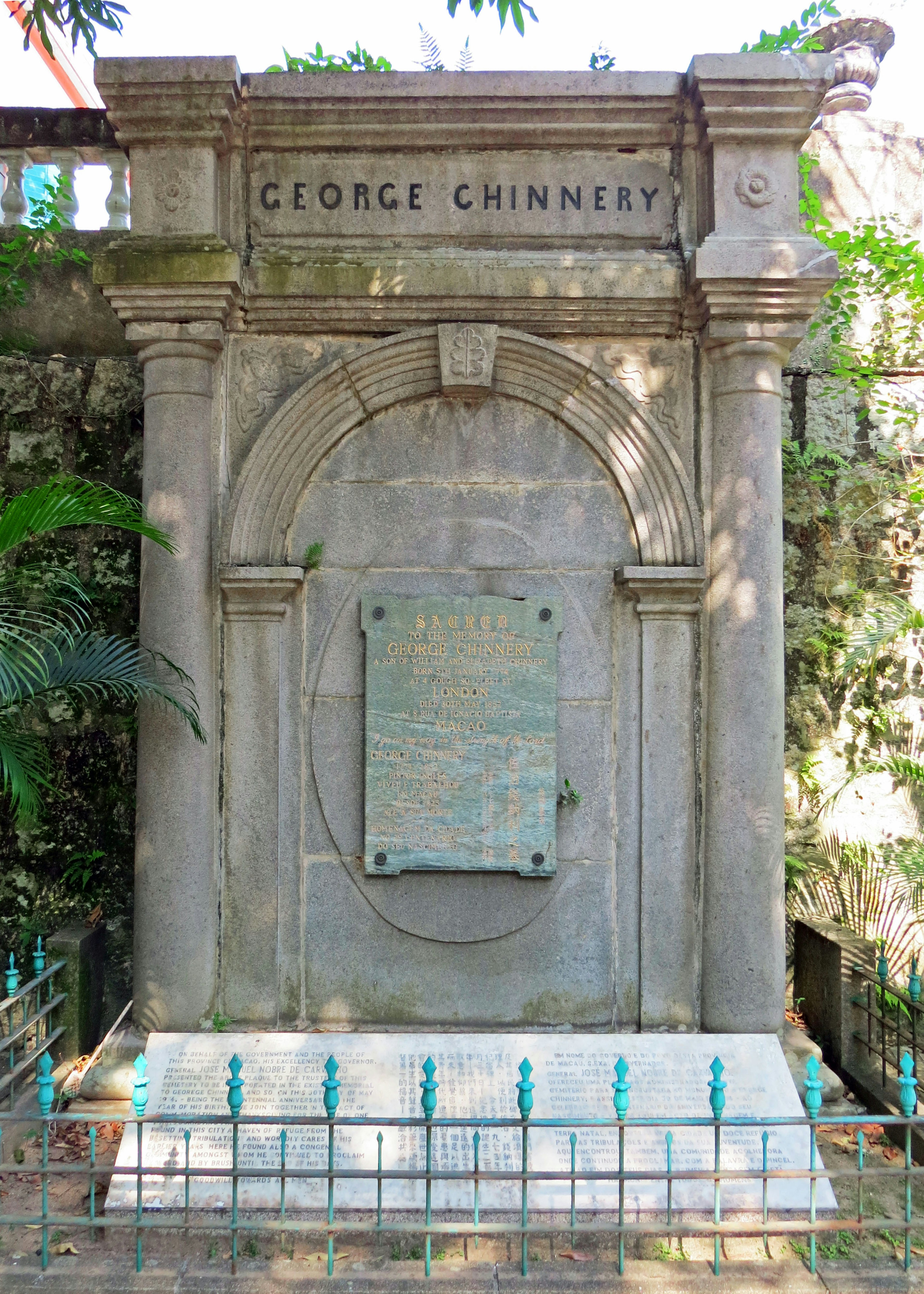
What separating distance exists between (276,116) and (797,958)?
498 centimetres

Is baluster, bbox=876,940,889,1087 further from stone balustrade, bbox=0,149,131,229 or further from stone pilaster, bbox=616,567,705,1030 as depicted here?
stone balustrade, bbox=0,149,131,229

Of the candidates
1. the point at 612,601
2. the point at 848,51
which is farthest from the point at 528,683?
the point at 848,51

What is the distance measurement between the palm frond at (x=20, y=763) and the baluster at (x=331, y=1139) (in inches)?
61.5

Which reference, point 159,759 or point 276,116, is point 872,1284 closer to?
point 159,759

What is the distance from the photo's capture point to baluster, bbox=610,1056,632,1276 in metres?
3.11

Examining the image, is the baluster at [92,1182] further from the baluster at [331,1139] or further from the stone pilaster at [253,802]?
the stone pilaster at [253,802]

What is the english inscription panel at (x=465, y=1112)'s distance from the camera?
3346 mm

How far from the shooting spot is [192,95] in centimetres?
416

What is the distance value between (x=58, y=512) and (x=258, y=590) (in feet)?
3.14

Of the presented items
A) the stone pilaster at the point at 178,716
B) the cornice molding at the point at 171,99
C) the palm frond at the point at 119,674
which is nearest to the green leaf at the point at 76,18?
the cornice molding at the point at 171,99

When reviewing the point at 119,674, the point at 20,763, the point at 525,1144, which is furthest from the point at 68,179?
the point at 525,1144

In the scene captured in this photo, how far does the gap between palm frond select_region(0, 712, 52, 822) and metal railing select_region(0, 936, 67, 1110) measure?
0.70m

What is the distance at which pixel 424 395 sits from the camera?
4.48 meters

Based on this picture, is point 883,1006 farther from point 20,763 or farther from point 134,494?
point 134,494
